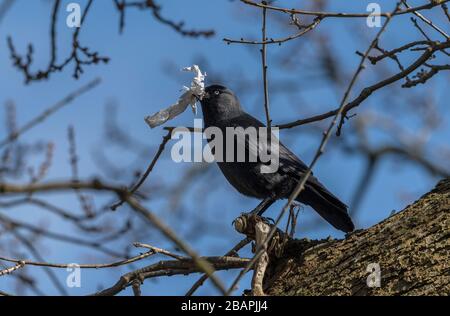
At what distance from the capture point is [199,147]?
19.0ft

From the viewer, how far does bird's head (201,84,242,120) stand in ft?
20.0

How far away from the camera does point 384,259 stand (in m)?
3.33

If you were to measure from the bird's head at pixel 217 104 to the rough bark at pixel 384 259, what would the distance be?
252 cm

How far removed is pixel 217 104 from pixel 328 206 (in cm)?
147

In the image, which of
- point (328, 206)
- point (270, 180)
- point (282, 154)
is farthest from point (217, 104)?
point (328, 206)

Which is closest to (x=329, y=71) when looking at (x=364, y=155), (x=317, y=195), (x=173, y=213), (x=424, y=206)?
(x=173, y=213)

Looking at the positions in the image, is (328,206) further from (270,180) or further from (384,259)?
(384,259)

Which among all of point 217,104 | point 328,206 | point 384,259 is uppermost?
point 217,104

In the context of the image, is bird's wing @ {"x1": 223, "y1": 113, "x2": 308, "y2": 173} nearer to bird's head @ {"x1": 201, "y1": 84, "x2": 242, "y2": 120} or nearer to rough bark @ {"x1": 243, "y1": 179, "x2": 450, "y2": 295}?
bird's head @ {"x1": 201, "y1": 84, "x2": 242, "y2": 120}

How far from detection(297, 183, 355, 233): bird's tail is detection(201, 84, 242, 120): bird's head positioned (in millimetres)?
1130

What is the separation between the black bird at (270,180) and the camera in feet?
17.0

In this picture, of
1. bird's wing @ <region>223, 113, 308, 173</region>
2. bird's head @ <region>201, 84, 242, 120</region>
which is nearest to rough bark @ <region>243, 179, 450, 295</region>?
bird's wing @ <region>223, 113, 308, 173</region>

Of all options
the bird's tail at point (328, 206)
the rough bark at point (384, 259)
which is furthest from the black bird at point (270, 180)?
the rough bark at point (384, 259)

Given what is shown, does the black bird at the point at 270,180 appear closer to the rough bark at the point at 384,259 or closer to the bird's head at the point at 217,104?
the bird's head at the point at 217,104
